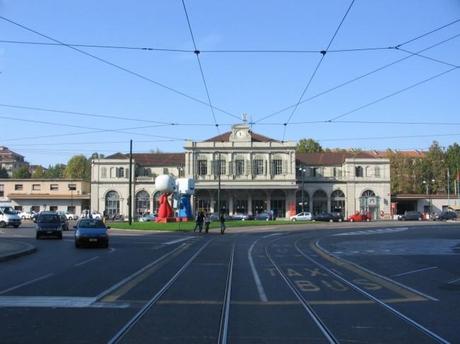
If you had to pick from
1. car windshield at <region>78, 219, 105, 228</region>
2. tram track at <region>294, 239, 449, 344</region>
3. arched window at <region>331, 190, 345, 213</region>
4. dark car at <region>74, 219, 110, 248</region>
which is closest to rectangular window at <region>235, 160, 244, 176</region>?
arched window at <region>331, 190, 345, 213</region>

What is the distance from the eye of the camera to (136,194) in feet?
378

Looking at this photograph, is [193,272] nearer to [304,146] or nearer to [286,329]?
[286,329]

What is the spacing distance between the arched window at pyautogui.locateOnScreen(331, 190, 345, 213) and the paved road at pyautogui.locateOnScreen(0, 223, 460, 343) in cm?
9119

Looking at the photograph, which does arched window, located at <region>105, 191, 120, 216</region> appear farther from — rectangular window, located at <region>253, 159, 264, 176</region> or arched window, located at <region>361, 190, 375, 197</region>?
arched window, located at <region>361, 190, 375, 197</region>

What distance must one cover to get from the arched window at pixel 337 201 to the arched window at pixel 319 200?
57.7 inches

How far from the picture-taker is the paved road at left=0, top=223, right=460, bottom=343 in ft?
28.9

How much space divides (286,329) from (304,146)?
137757mm

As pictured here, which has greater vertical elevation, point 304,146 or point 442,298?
point 304,146

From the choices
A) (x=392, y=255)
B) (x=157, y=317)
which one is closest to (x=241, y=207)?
(x=392, y=255)

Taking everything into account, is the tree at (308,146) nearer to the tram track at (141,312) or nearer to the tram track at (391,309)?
the tram track at (391,309)

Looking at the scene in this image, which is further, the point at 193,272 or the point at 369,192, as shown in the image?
the point at 369,192

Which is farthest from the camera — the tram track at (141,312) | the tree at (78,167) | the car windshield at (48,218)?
the tree at (78,167)

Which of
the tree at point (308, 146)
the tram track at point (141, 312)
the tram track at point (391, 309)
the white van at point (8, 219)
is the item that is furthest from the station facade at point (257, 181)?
the tram track at point (141, 312)

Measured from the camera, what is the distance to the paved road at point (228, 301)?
8.82 metres
